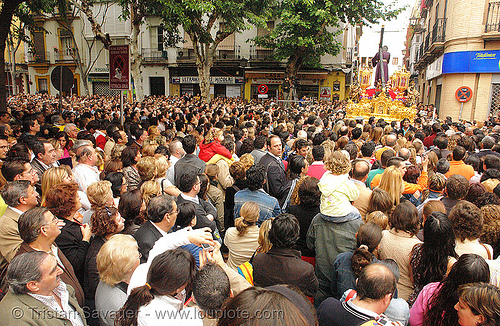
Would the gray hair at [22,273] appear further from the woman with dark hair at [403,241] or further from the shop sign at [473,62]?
the shop sign at [473,62]

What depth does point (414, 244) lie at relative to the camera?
2855mm

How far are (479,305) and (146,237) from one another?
2.44 meters

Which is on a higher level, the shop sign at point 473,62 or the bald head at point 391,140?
the shop sign at point 473,62

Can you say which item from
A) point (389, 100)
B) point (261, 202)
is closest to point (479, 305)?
point (261, 202)

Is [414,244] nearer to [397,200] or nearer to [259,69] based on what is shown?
[397,200]

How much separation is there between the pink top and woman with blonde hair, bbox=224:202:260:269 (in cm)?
147

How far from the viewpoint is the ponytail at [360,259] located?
2.54 metres

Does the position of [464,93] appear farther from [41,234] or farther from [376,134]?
[41,234]

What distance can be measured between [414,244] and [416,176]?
1.94 metres

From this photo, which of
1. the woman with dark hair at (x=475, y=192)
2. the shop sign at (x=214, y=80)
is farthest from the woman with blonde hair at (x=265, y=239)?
the shop sign at (x=214, y=80)

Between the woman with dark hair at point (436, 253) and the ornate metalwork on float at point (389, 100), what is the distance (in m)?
11.7

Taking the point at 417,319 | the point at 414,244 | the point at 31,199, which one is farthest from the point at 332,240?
the point at 31,199

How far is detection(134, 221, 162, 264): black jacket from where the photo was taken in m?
2.96

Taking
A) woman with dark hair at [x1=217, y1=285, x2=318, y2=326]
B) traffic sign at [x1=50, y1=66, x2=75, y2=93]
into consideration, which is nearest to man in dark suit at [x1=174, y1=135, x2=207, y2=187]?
woman with dark hair at [x1=217, y1=285, x2=318, y2=326]
